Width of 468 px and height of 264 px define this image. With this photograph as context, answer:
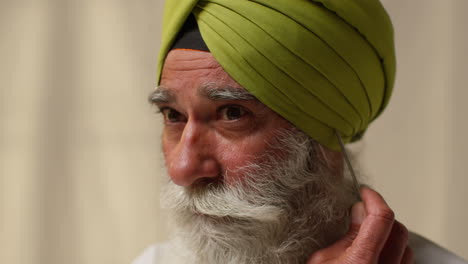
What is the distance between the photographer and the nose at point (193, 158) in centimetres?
134

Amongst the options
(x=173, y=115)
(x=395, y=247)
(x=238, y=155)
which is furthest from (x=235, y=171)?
(x=395, y=247)

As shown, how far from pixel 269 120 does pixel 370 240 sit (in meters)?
0.44

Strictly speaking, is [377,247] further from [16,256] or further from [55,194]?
[16,256]

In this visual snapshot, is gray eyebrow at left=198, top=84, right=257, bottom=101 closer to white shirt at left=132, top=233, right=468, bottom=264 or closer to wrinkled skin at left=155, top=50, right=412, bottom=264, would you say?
wrinkled skin at left=155, top=50, right=412, bottom=264

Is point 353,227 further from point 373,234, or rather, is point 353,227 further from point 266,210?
point 266,210

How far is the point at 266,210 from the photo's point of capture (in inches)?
54.5

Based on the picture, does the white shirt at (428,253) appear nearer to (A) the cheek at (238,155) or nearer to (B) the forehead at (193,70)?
(A) the cheek at (238,155)

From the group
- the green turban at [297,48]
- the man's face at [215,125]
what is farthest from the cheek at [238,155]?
the green turban at [297,48]

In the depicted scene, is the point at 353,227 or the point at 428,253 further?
the point at 428,253

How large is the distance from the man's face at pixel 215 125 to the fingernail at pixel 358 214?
0.33m

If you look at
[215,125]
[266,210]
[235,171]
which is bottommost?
[266,210]

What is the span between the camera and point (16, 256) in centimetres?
247

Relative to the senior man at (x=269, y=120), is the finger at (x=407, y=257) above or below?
below

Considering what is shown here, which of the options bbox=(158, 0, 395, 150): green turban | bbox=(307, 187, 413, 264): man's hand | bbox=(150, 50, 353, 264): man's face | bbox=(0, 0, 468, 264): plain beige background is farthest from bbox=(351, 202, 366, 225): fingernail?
bbox=(0, 0, 468, 264): plain beige background
